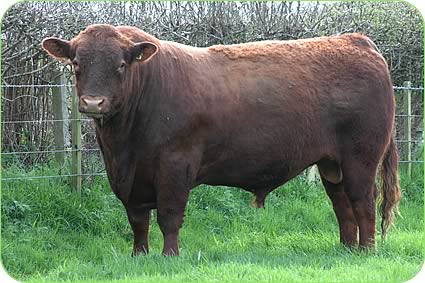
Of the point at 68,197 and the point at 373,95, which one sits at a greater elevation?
the point at 373,95

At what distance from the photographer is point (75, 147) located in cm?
901

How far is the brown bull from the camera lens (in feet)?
21.9

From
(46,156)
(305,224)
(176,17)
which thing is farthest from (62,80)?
(305,224)

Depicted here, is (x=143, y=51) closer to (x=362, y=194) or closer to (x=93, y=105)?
(x=93, y=105)

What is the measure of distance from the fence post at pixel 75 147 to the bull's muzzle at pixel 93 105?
2.83 metres

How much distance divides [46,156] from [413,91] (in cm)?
654

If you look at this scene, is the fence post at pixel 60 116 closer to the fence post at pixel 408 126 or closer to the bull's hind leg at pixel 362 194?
the bull's hind leg at pixel 362 194

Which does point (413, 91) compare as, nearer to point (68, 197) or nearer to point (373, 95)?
point (373, 95)

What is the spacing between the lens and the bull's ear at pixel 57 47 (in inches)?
264

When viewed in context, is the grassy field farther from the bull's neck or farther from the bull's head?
the bull's head

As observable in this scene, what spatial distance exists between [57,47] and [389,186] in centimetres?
400

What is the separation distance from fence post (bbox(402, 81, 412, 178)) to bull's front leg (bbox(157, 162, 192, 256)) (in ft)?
18.6

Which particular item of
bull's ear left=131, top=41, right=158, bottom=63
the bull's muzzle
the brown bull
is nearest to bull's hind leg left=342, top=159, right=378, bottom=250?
the brown bull

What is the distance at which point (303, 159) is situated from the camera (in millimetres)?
7543
